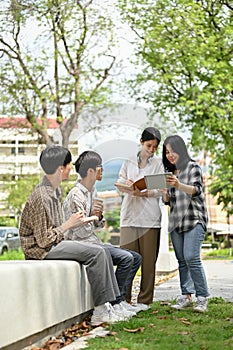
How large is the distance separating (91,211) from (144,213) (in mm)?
550

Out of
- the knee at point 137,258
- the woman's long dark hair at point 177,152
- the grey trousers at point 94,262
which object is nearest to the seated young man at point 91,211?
the knee at point 137,258

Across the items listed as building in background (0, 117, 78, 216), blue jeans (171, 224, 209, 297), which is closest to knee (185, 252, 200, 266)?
blue jeans (171, 224, 209, 297)

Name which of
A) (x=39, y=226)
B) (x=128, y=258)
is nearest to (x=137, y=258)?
(x=128, y=258)

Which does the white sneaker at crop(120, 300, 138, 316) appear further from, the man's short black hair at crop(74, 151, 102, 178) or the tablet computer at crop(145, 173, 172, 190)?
the man's short black hair at crop(74, 151, 102, 178)

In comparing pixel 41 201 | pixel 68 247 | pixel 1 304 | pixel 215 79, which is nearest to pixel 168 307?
pixel 68 247

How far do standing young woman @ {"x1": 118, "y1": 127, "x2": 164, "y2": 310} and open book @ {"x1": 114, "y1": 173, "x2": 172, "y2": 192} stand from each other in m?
0.03

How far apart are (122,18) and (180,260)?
13514 mm

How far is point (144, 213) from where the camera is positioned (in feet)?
19.5

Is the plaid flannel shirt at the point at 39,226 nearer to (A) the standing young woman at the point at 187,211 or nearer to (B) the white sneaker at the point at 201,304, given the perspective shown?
(A) the standing young woman at the point at 187,211

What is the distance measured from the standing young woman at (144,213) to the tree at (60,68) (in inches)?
491

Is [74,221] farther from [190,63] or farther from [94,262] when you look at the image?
[190,63]

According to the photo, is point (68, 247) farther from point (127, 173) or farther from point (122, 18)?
point (122, 18)

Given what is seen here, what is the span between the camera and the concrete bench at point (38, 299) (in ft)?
12.3

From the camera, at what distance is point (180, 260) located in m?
6.01
